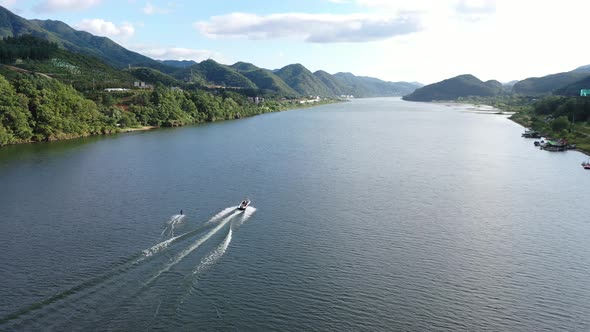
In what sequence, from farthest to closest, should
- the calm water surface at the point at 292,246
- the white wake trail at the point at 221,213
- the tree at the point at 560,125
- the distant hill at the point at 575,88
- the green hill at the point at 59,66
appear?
the distant hill at the point at 575,88
the green hill at the point at 59,66
the tree at the point at 560,125
the white wake trail at the point at 221,213
the calm water surface at the point at 292,246

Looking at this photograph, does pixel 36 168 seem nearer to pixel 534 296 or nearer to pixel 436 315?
pixel 436 315

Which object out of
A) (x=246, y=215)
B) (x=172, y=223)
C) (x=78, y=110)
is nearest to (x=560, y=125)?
(x=246, y=215)

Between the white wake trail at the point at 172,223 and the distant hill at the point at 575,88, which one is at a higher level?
the distant hill at the point at 575,88

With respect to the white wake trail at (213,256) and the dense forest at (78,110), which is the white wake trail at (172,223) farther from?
the dense forest at (78,110)

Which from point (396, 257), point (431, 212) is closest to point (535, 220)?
point (431, 212)

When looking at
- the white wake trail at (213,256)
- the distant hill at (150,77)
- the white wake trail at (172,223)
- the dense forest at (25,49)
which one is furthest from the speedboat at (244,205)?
the distant hill at (150,77)

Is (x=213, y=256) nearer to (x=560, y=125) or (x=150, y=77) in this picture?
(x=560, y=125)

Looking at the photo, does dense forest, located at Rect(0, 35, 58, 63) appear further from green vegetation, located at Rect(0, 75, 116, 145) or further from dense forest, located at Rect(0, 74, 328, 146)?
green vegetation, located at Rect(0, 75, 116, 145)

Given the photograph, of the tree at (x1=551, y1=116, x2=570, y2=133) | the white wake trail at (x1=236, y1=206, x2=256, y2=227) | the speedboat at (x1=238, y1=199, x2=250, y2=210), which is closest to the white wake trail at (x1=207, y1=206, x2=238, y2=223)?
the speedboat at (x1=238, y1=199, x2=250, y2=210)

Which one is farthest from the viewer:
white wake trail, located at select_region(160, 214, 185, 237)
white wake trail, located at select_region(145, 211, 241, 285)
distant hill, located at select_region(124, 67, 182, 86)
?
distant hill, located at select_region(124, 67, 182, 86)
